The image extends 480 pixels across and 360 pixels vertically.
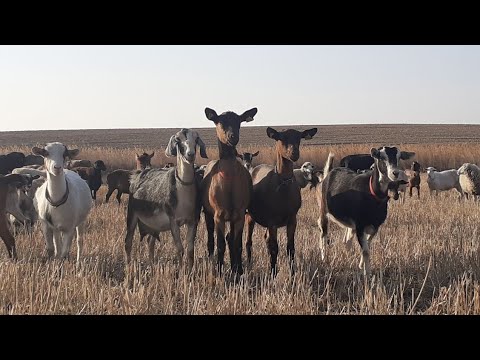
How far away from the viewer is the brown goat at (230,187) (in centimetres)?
740

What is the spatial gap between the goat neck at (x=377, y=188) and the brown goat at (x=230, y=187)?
85.5 inches

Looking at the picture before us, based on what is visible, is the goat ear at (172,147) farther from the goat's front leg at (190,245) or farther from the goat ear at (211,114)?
the goat's front leg at (190,245)

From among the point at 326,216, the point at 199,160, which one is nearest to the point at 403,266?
the point at 326,216

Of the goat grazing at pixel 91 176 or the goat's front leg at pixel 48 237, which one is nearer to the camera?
the goat's front leg at pixel 48 237

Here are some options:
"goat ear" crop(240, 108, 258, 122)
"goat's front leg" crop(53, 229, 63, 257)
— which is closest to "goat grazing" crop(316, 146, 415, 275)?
"goat ear" crop(240, 108, 258, 122)

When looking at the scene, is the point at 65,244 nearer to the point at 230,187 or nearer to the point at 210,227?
the point at 210,227

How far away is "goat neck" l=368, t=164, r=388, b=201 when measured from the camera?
26.8 feet

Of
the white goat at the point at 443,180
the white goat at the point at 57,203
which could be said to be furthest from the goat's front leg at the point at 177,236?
the white goat at the point at 443,180

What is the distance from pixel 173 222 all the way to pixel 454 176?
15355mm

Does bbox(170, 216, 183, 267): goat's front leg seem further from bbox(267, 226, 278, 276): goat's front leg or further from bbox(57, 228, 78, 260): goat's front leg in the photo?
bbox(57, 228, 78, 260): goat's front leg

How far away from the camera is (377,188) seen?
8234mm

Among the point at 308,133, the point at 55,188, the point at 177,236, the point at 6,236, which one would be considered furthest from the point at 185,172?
the point at 6,236

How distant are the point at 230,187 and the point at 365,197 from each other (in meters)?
2.50

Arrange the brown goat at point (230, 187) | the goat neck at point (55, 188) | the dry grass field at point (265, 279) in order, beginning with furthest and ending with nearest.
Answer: the goat neck at point (55, 188), the brown goat at point (230, 187), the dry grass field at point (265, 279)
